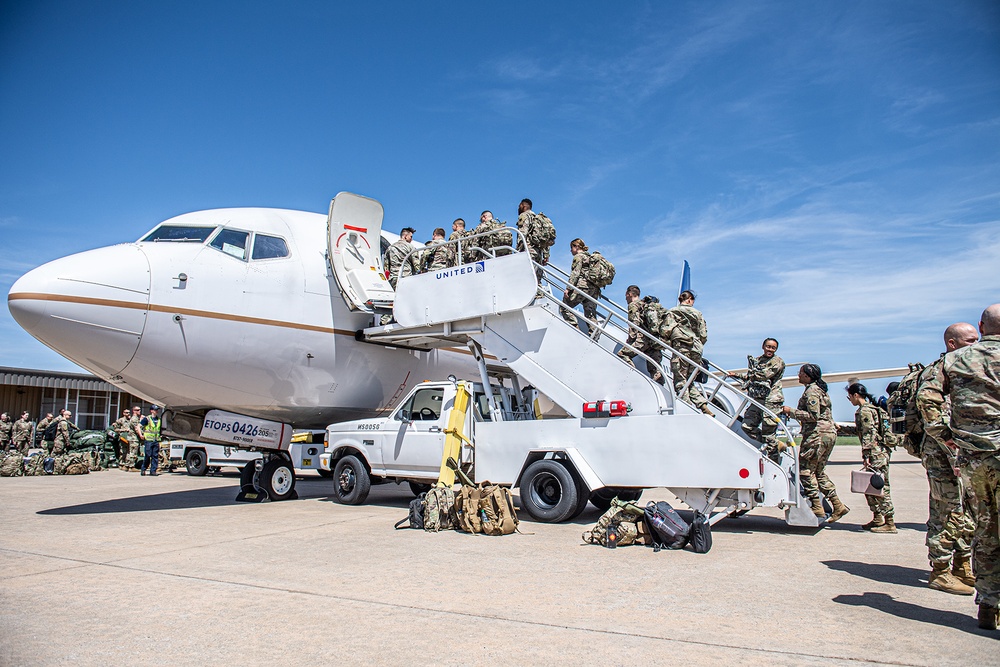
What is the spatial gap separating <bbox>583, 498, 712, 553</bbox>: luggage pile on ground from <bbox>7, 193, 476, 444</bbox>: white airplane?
17.9 feet

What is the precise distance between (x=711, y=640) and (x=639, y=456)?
4427mm

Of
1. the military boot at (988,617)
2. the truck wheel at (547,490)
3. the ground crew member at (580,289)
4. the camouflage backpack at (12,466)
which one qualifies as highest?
the ground crew member at (580,289)

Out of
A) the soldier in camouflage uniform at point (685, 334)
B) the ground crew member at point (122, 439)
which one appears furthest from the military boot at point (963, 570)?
the ground crew member at point (122, 439)

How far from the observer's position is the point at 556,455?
9.18m

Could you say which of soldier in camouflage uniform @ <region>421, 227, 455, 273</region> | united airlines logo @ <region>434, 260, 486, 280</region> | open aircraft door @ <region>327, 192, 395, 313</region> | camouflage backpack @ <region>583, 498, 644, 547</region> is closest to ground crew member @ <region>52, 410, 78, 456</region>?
open aircraft door @ <region>327, 192, 395, 313</region>

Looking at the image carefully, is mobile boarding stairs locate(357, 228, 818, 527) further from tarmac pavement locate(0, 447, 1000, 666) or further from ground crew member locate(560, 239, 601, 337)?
tarmac pavement locate(0, 447, 1000, 666)

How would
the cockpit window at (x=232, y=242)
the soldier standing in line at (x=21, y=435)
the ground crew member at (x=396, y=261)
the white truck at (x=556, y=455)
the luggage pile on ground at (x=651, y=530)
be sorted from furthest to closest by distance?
the soldier standing in line at (x=21, y=435) → the ground crew member at (x=396, y=261) → the cockpit window at (x=232, y=242) → the white truck at (x=556, y=455) → the luggage pile on ground at (x=651, y=530)

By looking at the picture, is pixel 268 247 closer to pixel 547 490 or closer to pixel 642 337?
pixel 547 490

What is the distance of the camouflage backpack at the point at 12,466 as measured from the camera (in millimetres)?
18578

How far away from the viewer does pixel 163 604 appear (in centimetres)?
486

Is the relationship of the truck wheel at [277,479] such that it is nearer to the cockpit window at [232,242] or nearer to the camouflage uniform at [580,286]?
the cockpit window at [232,242]

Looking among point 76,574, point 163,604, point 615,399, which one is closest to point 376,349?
point 615,399

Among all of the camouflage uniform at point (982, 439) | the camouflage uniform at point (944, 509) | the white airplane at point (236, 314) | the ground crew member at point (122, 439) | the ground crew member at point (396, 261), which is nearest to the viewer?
the camouflage uniform at point (982, 439)

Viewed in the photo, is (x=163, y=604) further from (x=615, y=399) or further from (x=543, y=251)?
(x=543, y=251)
